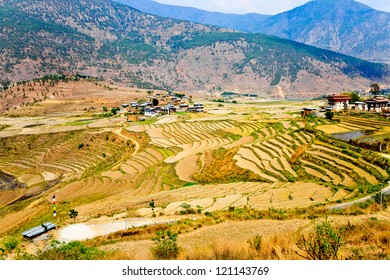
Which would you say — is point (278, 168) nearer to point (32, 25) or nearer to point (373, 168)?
point (373, 168)

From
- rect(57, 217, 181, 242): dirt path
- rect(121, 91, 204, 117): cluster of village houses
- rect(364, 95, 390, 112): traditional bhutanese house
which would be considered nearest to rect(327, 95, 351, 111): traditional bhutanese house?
rect(364, 95, 390, 112): traditional bhutanese house

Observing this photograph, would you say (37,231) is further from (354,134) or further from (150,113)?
(150,113)

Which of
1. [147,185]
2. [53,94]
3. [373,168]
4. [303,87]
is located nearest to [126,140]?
[147,185]

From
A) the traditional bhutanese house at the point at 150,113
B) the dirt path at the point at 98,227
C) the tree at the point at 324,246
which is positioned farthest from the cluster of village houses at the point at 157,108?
the tree at the point at 324,246

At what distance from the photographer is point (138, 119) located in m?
67.3

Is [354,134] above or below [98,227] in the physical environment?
above

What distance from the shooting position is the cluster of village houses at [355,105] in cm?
5281

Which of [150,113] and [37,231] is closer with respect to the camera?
[37,231]

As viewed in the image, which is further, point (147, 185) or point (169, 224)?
point (147, 185)

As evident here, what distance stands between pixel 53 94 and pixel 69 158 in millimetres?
63178

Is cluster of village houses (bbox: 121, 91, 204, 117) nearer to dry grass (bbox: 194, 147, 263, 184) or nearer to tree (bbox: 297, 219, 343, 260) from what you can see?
dry grass (bbox: 194, 147, 263, 184)

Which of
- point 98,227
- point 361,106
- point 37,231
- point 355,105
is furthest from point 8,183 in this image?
point 355,105

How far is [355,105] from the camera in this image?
188ft

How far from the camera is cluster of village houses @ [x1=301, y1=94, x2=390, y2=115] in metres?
52.8
